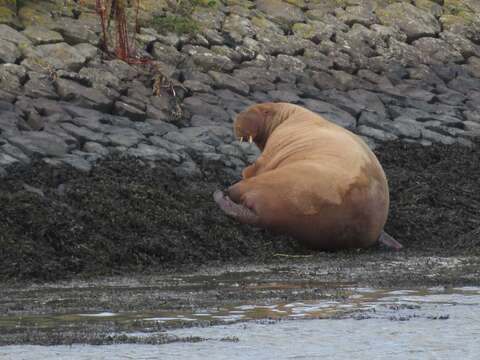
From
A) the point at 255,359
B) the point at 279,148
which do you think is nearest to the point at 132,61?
the point at 279,148

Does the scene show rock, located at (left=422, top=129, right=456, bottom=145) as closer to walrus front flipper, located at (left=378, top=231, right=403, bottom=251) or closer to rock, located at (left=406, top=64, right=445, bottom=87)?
rock, located at (left=406, top=64, right=445, bottom=87)

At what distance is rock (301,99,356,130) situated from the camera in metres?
18.2

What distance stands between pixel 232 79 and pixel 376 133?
1.96 metres

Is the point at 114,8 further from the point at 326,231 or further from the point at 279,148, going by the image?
the point at 326,231

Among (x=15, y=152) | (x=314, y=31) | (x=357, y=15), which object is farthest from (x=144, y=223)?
(x=357, y=15)

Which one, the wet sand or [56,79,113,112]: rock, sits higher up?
the wet sand

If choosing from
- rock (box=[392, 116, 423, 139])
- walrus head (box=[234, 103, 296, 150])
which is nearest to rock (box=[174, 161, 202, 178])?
walrus head (box=[234, 103, 296, 150])

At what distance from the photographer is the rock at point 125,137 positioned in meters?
15.1

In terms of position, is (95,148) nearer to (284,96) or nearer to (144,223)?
(144,223)

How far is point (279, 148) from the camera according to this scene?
46.4 ft

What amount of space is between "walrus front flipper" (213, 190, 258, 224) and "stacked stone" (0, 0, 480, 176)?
1.58m

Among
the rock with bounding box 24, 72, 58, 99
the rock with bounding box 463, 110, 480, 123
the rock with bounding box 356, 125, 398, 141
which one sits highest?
the rock with bounding box 24, 72, 58, 99

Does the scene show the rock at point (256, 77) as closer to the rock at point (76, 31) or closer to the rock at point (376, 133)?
the rock at point (376, 133)

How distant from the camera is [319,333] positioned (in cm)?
775
